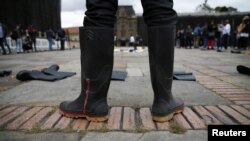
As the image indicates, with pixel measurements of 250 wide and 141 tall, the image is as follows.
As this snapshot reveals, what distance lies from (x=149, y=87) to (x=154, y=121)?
37.3 inches

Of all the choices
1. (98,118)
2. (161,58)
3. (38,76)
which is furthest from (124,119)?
(38,76)

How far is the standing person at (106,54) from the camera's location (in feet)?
5.49

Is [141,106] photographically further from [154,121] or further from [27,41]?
[27,41]

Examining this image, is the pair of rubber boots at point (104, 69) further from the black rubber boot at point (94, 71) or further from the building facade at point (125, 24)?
the building facade at point (125, 24)

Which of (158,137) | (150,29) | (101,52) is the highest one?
(150,29)

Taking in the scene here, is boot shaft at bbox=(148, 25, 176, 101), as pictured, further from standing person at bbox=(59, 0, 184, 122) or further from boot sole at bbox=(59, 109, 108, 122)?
boot sole at bbox=(59, 109, 108, 122)

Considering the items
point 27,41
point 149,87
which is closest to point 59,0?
point 27,41

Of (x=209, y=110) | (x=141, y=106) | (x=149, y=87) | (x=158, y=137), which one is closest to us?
(x=158, y=137)

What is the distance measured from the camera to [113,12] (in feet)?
5.64

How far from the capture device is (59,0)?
29734 millimetres

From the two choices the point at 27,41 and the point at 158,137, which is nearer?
the point at 158,137

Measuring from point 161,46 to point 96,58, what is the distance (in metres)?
A: 0.38

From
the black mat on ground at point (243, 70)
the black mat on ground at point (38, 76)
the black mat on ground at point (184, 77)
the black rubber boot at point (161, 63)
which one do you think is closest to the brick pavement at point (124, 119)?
the black rubber boot at point (161, 63)

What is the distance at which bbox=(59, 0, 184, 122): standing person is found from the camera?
1672mm
